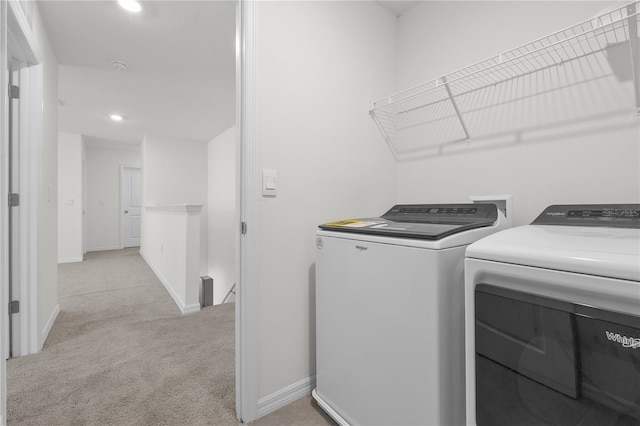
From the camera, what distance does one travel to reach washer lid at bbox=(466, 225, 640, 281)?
620mm

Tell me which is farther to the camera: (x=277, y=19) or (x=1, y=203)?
(x=277, y=19)

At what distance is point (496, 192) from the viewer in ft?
5.02

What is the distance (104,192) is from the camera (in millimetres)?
6656

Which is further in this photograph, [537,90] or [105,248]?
[105,248]

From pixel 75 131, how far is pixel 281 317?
585 centimetres

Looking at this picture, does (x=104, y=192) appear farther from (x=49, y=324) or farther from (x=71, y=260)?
(x=49, y=324)

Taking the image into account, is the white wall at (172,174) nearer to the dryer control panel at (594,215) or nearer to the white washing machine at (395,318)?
the white washing machine at (395,318)

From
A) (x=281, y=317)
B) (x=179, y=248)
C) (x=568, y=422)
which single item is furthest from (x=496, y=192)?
(x=179, y=248)

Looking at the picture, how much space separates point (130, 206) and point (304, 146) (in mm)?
7008

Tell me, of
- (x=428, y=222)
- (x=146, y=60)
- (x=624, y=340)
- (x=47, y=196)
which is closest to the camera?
(x=624, y=340)

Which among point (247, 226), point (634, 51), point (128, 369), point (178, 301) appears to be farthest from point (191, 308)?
point (634, 51)

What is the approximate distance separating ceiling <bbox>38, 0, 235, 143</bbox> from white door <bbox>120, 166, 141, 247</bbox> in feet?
7.29

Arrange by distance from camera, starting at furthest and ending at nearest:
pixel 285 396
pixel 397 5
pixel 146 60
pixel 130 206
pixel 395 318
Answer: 1. pixel 130 206
2. pixel 146 60
3. pixel 397 5
4. pixel 285 396
5. pixel 395 318

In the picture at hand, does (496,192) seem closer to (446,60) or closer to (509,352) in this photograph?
(446,60)
